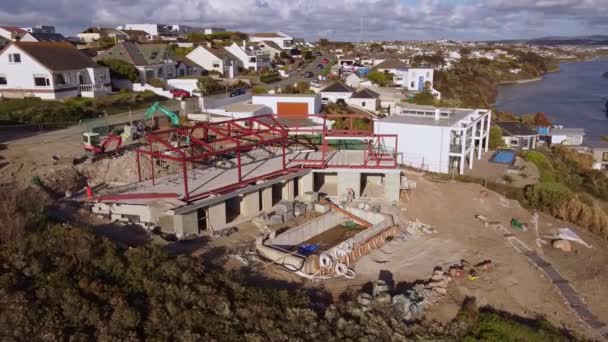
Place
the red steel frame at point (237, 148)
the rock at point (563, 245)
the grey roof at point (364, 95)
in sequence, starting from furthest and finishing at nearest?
the grey roof at point (364, 95), the rock at point (563, 245), the red steel frame at point (237, 148)

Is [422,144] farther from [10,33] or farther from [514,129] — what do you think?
[10,33]

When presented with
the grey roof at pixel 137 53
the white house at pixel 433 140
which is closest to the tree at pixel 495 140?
the white house at pixel 433 140

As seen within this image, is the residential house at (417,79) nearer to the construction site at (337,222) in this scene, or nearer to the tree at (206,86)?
the tree at (206,86)

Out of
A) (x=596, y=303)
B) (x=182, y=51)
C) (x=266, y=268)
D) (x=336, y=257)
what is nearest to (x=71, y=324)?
(x=266, y=268)

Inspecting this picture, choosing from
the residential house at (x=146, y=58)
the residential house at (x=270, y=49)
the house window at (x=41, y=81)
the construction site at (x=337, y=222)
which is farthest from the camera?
the residential house at (x=270, y=49)

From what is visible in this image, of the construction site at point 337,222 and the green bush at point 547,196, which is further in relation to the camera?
the green bush at point 547,196

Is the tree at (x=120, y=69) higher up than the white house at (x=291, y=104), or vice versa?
the tree at (x=120, y=69)

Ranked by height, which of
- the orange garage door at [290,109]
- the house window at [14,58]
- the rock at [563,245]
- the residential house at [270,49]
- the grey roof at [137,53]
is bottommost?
the rock at [563,245]
